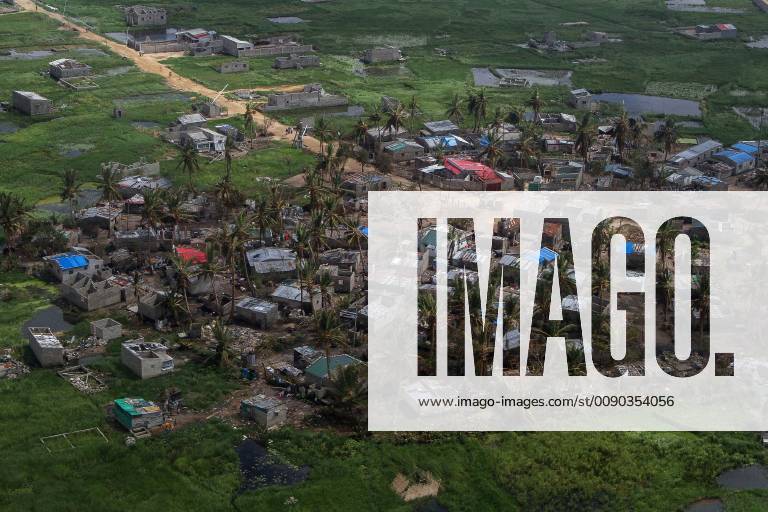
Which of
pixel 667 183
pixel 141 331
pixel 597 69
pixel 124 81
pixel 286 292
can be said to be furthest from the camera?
pixel 597 69

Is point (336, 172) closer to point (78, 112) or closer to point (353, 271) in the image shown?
point (353, 271)

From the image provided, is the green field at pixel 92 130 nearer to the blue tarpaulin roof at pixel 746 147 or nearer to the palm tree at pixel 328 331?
the palm tree at pixel 328 331

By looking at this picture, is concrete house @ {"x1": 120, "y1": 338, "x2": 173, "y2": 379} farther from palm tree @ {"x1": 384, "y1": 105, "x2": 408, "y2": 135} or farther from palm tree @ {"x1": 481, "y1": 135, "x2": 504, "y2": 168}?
palm tree @ {"x1": 384, "y1": 105, "x2": 408, "y2": 135}

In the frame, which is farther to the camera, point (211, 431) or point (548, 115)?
point (548, 115)

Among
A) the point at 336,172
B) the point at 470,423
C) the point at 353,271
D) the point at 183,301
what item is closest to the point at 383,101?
the point at 336,172

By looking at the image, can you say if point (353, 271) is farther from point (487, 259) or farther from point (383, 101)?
point (383, 101)

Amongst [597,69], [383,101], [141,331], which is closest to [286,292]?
[141,331]

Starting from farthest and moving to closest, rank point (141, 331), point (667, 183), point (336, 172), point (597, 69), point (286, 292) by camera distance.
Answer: point (597, 69) → point (667, 183) → point (336, 172) → point (286, 292) → point (141, 331)

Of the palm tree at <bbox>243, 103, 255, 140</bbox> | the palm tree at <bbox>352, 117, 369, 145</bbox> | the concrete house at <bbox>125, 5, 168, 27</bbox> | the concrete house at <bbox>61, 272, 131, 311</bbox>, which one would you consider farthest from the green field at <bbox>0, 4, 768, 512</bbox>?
the concrete house at <bbox>125, 5, 168, 27</bbox>
